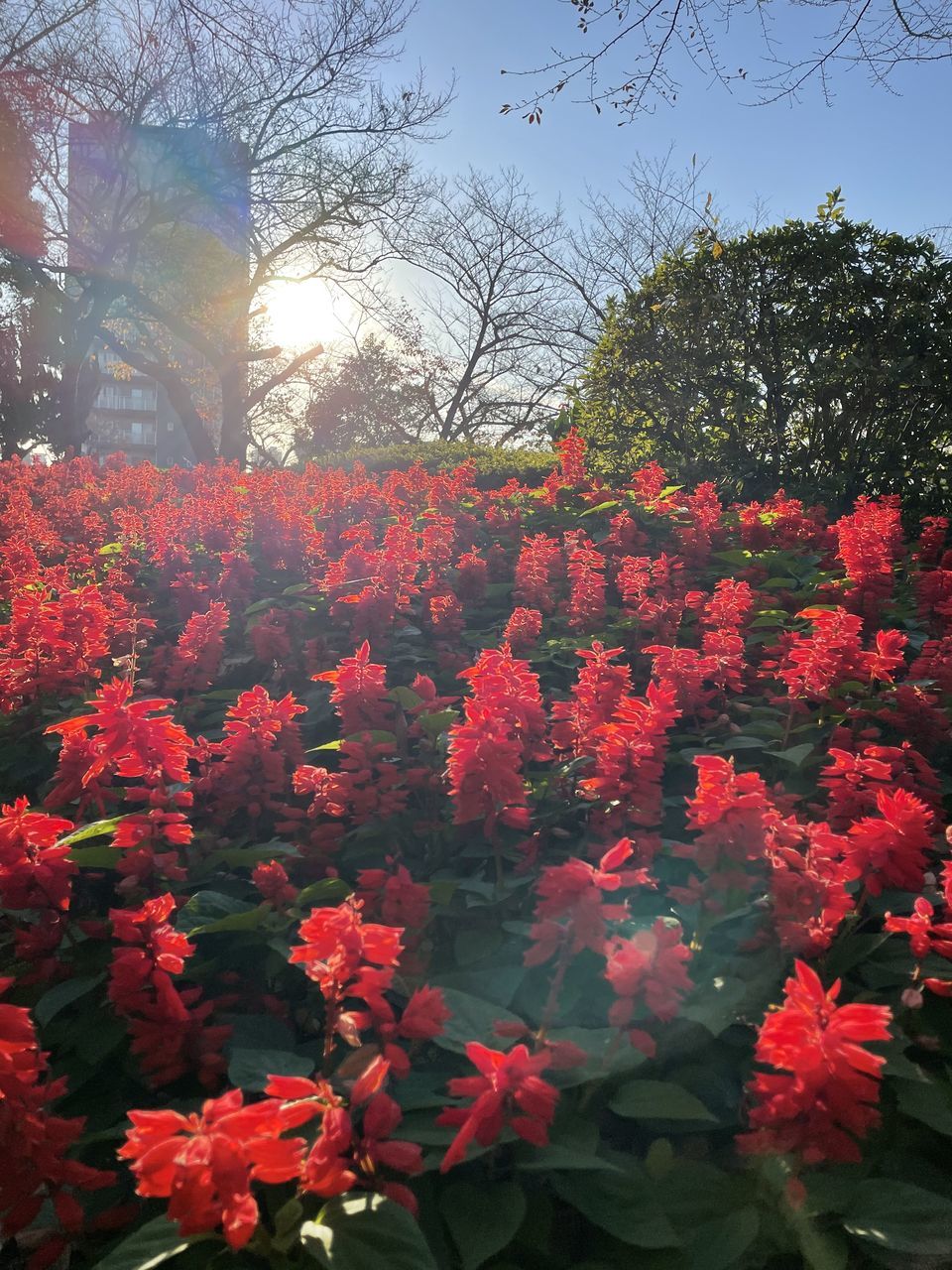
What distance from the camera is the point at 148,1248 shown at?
1369 mm

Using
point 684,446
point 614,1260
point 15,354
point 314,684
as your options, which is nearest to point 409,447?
point 684,446

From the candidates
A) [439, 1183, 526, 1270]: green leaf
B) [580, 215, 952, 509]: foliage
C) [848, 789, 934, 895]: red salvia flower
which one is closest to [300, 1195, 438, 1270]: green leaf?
[439, 1183, 526, 1270]: green leaf

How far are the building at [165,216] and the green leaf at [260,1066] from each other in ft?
59.9

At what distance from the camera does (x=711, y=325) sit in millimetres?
8258

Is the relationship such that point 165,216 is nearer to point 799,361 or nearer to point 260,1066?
point 799,361

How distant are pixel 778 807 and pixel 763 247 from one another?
7012 mm

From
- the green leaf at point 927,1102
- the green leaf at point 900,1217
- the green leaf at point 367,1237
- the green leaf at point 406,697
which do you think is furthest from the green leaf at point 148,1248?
the green leaf at point 406,697

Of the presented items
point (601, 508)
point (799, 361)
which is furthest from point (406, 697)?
point (799, 361)

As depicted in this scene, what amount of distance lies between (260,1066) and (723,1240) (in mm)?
871

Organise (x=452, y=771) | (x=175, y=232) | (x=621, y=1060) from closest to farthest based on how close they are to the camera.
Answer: (x=621, y=1060) < (x=452, y=771) < (x=175, y=232)

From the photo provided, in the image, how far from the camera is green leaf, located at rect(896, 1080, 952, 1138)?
1.68 metres

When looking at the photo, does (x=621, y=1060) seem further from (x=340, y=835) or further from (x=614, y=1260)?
(x=340, y=835)

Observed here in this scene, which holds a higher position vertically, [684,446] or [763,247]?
[763,247]

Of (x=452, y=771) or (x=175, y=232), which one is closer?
(x=452, y=771)
